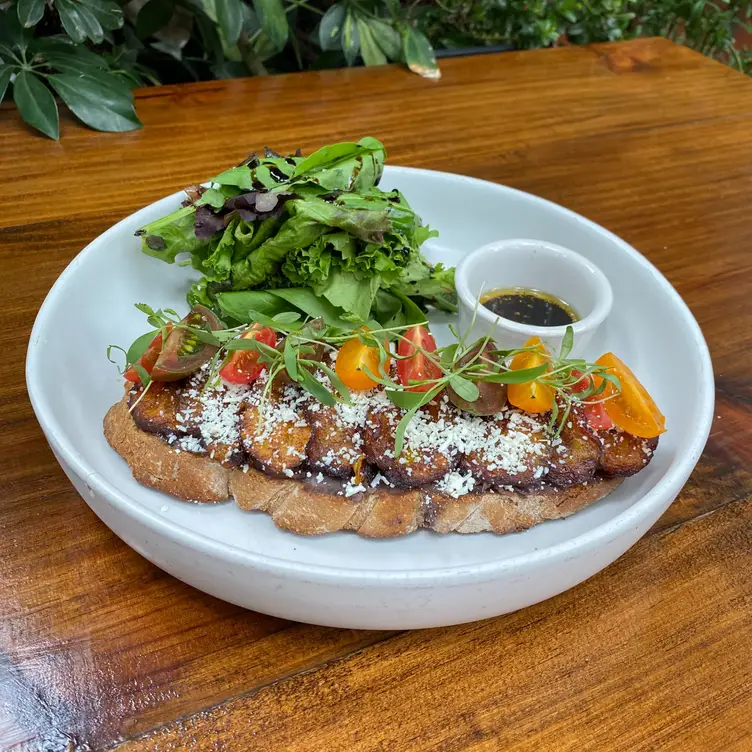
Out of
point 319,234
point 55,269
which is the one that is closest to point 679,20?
point 319,234

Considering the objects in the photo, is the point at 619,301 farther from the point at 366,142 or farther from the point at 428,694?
the point at 428,694

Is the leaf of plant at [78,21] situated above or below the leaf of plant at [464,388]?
above

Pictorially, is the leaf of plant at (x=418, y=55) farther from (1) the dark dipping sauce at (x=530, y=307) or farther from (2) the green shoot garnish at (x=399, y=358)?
(2) the green shoot garnish at (x=399, y=358)

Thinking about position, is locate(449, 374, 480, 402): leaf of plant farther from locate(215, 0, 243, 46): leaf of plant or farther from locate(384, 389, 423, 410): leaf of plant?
locate(215, 0, 243, 46): leaf of plant

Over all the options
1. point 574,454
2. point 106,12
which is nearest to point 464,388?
point 574,454

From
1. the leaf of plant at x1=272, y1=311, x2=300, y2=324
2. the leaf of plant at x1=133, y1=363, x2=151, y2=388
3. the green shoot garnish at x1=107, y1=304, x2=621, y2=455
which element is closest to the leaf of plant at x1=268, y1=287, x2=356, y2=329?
the leaf of plant at x1=272, y1=311, x2=300, y2=324

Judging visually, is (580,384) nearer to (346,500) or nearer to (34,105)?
(346,500)

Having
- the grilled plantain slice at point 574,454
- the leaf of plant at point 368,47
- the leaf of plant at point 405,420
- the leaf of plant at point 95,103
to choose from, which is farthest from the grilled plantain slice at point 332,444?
the leaf of plant at point 368,47
